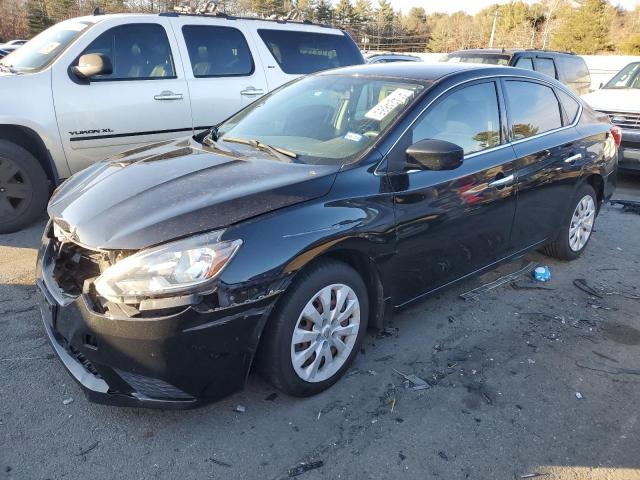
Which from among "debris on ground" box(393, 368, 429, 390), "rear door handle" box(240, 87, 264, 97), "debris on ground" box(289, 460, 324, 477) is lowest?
"debris on ground" box(393, 368, 429, 390)

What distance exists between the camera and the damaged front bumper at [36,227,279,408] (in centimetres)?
225

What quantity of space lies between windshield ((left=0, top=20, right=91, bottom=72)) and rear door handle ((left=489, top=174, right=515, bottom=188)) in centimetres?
427

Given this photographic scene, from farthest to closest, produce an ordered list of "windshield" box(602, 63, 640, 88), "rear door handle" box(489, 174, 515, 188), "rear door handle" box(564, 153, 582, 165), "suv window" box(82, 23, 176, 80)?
"windshield" box(602, 63, 640, 88)
"suv window" box(82, 23, 176, 80)
"rear door handle" box(564, 153, 582, 165)
"rear door handle" box(489, 174, 515, 188)

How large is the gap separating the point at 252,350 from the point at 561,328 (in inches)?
92.6

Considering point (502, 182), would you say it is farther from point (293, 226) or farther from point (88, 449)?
point (88, 449)

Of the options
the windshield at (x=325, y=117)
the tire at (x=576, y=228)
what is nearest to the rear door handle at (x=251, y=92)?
the windshield at (x=325, y=117)

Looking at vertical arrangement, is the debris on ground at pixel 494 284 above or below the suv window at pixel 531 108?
below

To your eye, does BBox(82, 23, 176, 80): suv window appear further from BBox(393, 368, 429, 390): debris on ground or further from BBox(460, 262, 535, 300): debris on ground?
BBox(393, 368, 429, 390): debris on ground

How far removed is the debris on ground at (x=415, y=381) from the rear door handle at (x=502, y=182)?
1389mm

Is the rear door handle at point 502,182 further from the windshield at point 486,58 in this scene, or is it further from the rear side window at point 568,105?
the windshield at point 486,58

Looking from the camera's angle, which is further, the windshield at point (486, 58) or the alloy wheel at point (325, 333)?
the windshield at point (486, 58)

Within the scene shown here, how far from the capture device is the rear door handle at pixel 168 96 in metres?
5.46

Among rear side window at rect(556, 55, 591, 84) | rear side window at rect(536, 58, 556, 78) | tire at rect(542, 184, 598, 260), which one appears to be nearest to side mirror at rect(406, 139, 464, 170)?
tire at rect(542, 184, 598, 260)

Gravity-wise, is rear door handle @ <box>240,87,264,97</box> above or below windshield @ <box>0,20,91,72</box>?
below
